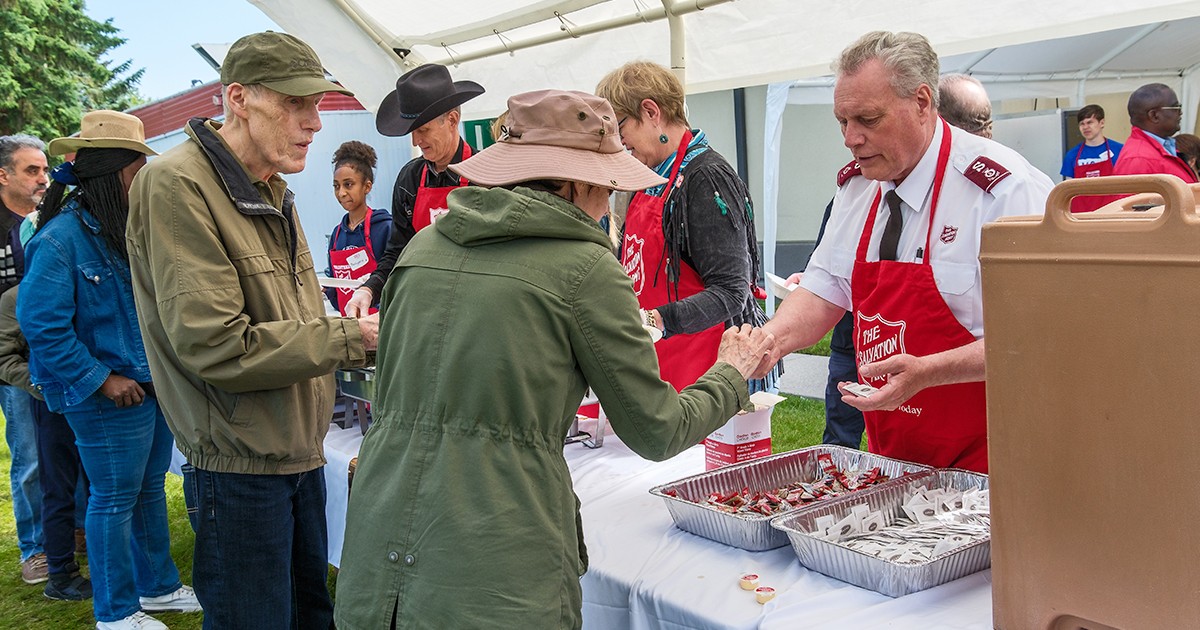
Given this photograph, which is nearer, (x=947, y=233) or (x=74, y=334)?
(x=947, y=233)

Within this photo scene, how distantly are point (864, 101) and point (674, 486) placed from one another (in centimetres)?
91

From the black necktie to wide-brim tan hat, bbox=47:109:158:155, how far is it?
7.66 ft

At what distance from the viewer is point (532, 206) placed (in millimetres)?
1419

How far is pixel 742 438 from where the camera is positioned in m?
2.17

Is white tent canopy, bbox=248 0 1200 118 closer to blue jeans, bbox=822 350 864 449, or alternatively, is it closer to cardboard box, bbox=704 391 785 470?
blue jeans, bbox=822 350 864 449

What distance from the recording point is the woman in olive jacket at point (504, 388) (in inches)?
55.2

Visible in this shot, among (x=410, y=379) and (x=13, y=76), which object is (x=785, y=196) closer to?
(x=410, y=379)

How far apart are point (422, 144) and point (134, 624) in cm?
197

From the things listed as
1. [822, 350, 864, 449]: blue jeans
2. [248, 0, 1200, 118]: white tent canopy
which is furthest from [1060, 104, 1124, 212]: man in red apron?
[248, 0, 1200, 118]: white tent canopy

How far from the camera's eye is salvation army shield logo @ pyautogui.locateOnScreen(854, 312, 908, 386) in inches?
76.4

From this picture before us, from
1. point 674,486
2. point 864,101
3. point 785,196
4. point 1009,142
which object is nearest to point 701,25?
point 864,101

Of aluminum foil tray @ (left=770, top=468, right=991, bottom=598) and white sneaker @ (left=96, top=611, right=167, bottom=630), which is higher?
aluminum foil tray @ (left=770, top=468, right=991, bottom=598)

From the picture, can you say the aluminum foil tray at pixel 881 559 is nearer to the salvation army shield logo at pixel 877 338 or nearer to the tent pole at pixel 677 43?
the salvation army shield logo at pixel 877 338

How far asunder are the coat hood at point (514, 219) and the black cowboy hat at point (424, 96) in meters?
1.61
